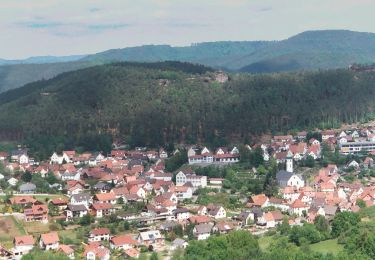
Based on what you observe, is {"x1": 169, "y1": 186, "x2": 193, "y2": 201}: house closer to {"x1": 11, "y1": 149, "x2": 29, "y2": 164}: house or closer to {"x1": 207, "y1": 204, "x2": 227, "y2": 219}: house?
{"x1": 207, "y1": 204, "x2": 227, "y2": 219}: house

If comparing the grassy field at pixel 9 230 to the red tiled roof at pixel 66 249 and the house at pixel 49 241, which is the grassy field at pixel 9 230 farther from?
the red tiled roof at pixel 66 249

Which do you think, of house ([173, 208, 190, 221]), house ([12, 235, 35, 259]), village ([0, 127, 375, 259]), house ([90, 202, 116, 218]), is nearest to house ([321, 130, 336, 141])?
village ([0, 127, 375, 259])

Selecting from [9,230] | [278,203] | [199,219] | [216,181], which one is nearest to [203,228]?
[199,219]

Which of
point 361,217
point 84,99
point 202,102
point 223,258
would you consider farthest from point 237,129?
point 223,258

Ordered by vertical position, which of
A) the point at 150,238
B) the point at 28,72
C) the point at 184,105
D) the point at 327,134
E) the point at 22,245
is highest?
the point at 28,72

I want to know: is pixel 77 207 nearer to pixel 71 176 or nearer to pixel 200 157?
pixel 71 176
